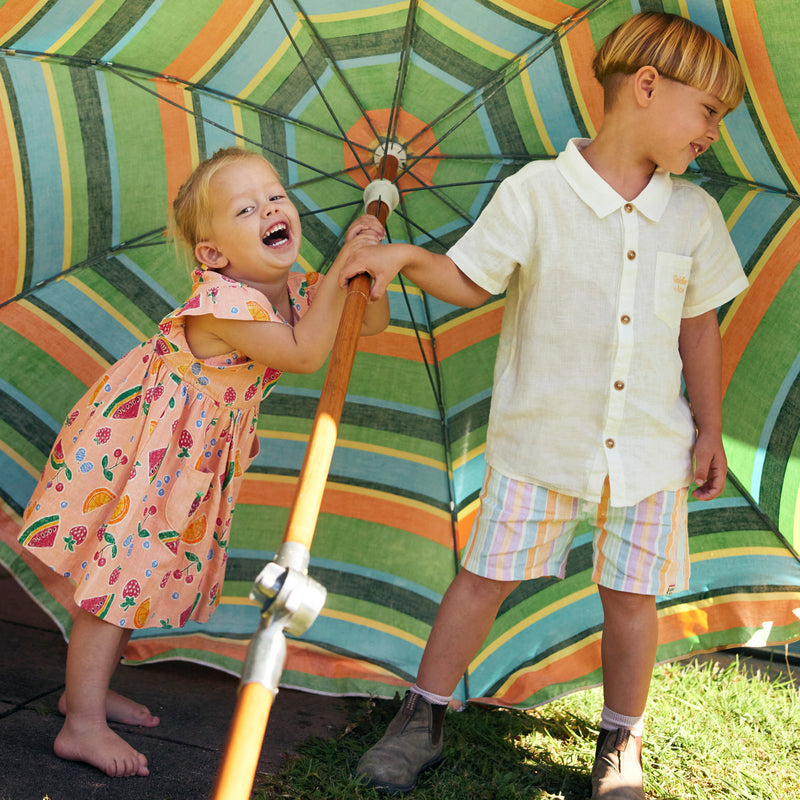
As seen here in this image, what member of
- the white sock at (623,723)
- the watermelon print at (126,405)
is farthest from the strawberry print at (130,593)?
the white sock at (623,723)

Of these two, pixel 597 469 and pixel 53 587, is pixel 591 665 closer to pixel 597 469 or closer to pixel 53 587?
pixel 597 469

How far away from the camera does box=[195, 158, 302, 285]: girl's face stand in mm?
2039

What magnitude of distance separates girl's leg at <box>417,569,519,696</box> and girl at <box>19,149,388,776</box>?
1.88ft

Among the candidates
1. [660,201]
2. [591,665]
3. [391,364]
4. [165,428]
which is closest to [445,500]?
[391,364]

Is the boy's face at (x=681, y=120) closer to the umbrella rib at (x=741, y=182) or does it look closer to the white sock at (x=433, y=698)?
the umbrella rib at (x=741, y=182)

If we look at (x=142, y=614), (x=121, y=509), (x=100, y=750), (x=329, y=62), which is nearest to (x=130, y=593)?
(x=142, y=614)

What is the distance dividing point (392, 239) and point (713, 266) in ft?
2.55

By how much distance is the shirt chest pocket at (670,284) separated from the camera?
1.99 m

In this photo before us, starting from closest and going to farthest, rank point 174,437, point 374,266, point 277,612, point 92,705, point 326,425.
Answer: point 277,612 < point 326,425 < point 374,266 < point 92,705 < point 174,437

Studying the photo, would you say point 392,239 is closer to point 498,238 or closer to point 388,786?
point 498,238

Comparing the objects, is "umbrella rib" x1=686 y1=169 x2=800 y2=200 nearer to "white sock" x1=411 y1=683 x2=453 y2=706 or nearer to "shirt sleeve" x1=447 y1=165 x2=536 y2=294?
"shirt sleeve" x1=447 y1=165 x2=536 y2=294

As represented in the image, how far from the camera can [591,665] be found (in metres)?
2.38

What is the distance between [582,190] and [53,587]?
160 centimetres

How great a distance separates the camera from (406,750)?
6.55ft
